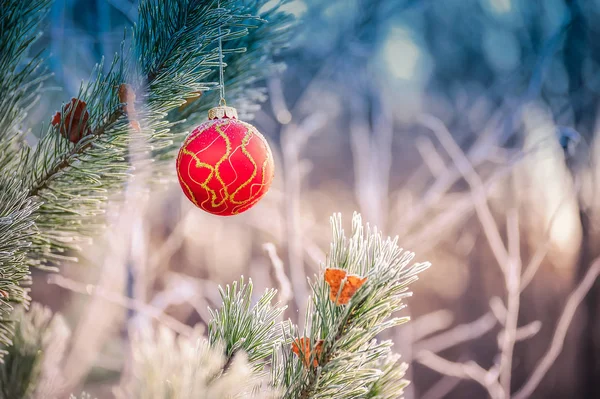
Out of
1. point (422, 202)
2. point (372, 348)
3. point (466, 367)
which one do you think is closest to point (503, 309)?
point (466, 367)

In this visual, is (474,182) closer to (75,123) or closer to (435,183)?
(435,183)

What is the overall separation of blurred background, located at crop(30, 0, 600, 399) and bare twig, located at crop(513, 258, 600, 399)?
3 centimetres

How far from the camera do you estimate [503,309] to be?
1664mm

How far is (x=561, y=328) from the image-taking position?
1662 millimetres

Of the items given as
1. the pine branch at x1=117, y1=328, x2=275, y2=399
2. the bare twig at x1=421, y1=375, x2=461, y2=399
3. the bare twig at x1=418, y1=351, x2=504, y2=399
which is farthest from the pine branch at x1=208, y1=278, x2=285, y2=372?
the bare twig at x1=421, y1=375, x2=461, y2=399

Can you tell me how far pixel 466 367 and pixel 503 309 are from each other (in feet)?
0.92

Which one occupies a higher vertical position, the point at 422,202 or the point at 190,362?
the point at 422,202

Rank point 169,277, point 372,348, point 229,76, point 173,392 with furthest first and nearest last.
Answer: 1. point 169,277
2. point 229,76
3. point 372,348
4. point 173,392

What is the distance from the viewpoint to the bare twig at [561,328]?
5.40 ft

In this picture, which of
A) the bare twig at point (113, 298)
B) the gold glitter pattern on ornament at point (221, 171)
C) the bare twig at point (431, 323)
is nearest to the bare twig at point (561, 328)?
the bare twig at point (431, 323)

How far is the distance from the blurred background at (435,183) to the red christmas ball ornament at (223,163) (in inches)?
45.0

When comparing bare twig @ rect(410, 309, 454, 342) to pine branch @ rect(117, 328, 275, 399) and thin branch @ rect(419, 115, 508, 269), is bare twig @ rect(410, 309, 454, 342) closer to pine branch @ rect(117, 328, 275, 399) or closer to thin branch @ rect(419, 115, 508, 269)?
thin branch @ rect(419, 115, 508, 269)

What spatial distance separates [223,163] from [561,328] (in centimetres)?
179

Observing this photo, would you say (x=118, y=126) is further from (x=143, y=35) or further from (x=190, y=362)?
(x=190, y=362)
